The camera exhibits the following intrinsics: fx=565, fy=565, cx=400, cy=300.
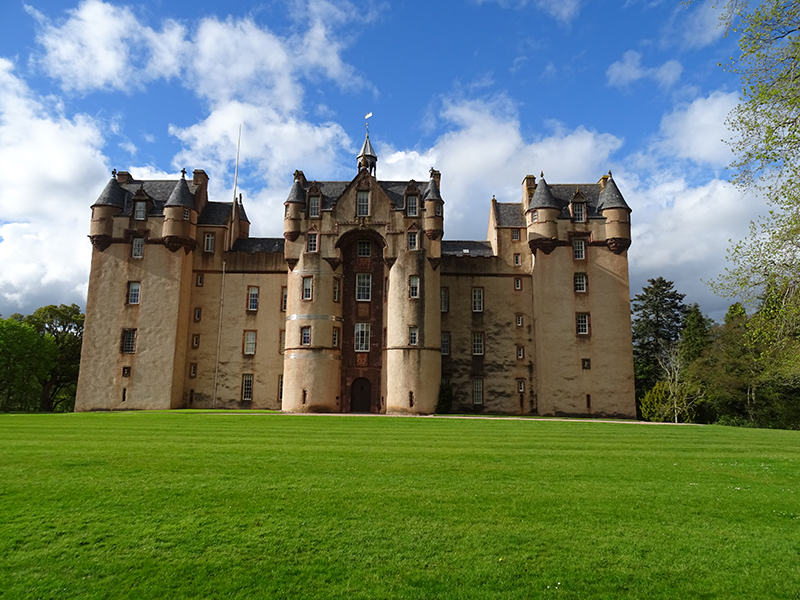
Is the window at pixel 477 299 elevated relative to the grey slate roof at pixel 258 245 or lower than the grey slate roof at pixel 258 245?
lower

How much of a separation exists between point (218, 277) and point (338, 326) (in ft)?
40.1

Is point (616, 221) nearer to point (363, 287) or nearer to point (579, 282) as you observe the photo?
point (579, 282)

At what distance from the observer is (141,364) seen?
4609cm

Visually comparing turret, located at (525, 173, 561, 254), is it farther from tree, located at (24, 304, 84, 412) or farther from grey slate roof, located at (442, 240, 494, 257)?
tree, located at (24, 304, 84, 412)

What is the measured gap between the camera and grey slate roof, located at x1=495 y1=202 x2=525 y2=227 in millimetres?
50188

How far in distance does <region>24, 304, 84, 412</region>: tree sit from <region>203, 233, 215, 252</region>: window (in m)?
24.4

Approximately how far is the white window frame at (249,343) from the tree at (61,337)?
26.2 meters

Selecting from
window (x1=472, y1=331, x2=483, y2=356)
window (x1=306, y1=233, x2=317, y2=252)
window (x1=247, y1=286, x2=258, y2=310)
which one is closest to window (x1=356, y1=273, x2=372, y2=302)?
window (x1=306, y1=233, x2=317, y2=252)

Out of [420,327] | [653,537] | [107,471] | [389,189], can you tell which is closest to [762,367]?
[420,327]

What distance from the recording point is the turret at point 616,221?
47.4m

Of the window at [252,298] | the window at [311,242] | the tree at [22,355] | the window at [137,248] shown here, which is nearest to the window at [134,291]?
the window at [137,248]

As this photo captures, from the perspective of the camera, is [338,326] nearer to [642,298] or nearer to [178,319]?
[178,319]

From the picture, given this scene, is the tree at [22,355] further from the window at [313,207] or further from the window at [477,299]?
the window at [477,299]

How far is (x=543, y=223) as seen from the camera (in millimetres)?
47406
